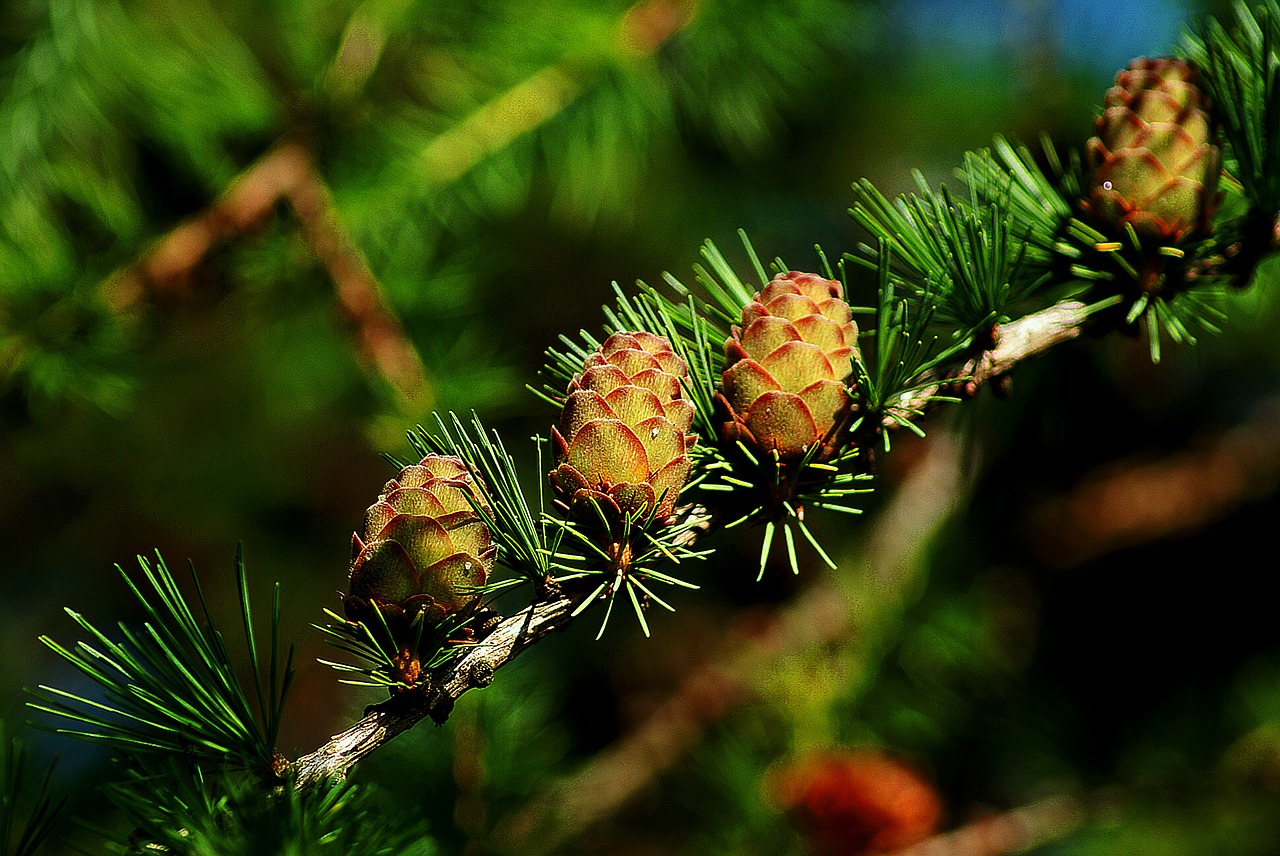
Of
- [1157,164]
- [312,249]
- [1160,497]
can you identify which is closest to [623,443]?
[1157,164]

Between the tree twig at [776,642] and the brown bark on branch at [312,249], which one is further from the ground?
the brown bark on branch at [312,249]

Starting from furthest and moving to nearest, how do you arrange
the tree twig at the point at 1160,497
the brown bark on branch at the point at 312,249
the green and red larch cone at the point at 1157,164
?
the tree twig at the point at 1160,497 < the brown bark on branch at the point at 312,249 < the green and red larch cone at the point at 1157,164

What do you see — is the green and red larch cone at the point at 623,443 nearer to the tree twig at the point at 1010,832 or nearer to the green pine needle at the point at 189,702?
the green pine needle at the point at 189,702

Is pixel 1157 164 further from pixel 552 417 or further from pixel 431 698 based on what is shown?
pixel 552 417

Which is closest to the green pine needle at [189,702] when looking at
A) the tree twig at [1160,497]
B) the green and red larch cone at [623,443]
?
the green and red larch cone at [623,443]

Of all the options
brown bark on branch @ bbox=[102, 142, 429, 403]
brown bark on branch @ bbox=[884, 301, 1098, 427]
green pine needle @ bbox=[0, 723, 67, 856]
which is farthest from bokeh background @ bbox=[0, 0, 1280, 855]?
green pine needle @ bbox=[0, 723, 67, 856]

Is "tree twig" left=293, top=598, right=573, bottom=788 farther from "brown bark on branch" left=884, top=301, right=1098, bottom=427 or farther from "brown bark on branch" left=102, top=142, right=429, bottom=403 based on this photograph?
"brown bark on branch" left=102, top=142, right=429, bottom=403

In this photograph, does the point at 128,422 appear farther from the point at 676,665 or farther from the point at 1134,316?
the point at 1134,316
